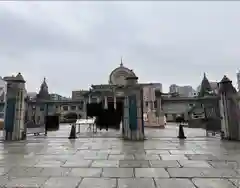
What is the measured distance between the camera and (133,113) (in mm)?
12977

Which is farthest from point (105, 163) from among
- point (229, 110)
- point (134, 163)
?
point (229, 110)

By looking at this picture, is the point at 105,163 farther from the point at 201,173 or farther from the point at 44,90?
the point at 44,90

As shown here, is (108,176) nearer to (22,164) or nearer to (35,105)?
(22,164)

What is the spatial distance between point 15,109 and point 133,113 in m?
7.11

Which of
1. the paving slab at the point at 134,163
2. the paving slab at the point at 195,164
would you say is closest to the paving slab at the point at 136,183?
the paving slab at the point at 134,163

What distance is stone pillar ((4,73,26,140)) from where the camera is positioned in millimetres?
13141

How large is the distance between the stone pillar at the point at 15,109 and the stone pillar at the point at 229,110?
12.0m

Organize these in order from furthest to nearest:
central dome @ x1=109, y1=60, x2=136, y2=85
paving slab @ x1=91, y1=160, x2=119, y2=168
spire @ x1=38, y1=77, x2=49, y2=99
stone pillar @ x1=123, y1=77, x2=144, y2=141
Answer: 1. spire @ x1=38, y1=77, x2=49, y2=99
2. central dome @ x1=109, y1=60, x2=136, y2=85
3. stone pillar @ x1=123, y1=77, x2=144, y2=141
4. paving slab @ x1=91, y1=160, x2=119, y2=168

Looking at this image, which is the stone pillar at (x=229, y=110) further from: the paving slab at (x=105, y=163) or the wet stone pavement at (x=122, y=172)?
the paving slab at (x=105, y=163)

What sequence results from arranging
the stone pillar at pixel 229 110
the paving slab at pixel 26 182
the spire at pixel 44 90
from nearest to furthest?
the paving slab at pixel 26 182
the stone pillar at pixel 229 110
the spire at pixel 44 90

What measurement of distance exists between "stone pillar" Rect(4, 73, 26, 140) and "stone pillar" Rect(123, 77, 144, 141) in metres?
6.27

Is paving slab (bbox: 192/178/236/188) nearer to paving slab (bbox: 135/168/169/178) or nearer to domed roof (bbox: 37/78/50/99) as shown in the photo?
paving slab (bbox: 135/168/169/178)

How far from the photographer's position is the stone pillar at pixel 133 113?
1275cm

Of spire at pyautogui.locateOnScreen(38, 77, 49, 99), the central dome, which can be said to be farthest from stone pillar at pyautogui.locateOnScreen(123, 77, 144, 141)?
spire at pyautogui.locateOnScreen(38, 77, 49, 99)
